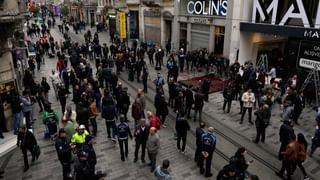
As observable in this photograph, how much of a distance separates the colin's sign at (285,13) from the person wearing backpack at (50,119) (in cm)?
1419

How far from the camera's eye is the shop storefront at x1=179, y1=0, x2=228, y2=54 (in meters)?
21.8

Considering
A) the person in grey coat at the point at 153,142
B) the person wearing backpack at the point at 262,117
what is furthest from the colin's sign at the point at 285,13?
the person in grey coat at the point at 153,142

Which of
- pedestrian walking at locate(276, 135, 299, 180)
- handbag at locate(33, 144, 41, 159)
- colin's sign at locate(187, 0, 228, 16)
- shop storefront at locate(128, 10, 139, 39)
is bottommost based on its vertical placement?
handbag at locate(33, 144, 41, 159)

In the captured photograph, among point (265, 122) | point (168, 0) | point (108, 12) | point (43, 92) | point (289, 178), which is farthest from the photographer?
point (108, 12)

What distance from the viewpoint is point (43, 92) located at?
14.5m

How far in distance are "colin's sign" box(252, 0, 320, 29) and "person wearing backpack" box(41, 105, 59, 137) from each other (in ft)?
46.6

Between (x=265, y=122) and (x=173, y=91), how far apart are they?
4.85m

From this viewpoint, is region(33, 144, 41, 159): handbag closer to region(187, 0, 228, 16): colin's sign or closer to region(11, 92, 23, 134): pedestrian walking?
region(11, 92, 23, 134): pedestrian walking

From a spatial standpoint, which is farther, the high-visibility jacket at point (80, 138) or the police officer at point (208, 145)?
the high-visibility jacket at point (80, 138)

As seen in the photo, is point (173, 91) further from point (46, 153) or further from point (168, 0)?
point (168, 0)

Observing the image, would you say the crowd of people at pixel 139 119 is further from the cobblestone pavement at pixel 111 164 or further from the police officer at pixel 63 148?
the cobblestone pavement at pixel 111 164

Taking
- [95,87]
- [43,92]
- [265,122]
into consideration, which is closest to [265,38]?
[265,122]

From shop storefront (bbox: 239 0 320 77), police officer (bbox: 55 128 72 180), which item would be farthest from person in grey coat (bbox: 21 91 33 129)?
shop storefront (bbox: 239 0 320 77)

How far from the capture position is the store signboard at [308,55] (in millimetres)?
15855
